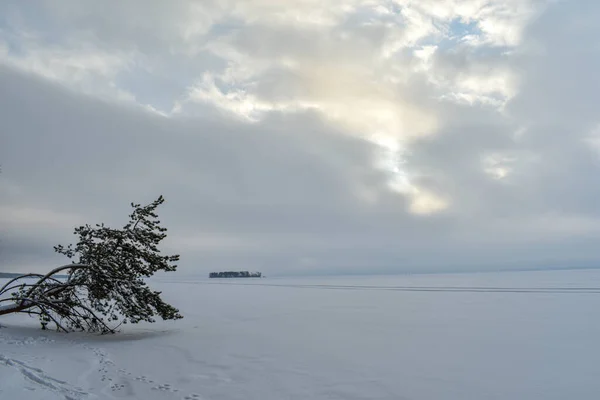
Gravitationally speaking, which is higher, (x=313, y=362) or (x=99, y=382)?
(x=99, y=382)

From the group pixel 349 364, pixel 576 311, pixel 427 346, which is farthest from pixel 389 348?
Result: pixel 576 311

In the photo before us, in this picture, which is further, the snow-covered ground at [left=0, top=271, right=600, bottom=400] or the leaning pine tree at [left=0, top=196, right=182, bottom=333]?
the leaning pine tree at [left=0, top=196, right=182, bottom=333]

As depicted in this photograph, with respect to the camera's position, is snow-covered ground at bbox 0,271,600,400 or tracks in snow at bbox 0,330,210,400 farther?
snow-covered ground at bbox 0,271,600,400

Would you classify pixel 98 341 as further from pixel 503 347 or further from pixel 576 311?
pixel 576 311

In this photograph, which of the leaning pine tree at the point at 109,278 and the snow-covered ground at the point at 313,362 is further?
the leaning pine tree at the point at 109,278

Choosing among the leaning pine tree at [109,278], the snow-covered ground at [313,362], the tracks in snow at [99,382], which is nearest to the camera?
the tracks in snow at [99,382]

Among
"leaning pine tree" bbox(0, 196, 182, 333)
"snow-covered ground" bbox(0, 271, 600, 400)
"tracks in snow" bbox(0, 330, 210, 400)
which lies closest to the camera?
"tracks in snow" bbox(0, 330, 210, 400)

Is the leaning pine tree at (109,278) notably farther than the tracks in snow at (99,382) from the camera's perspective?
Yes

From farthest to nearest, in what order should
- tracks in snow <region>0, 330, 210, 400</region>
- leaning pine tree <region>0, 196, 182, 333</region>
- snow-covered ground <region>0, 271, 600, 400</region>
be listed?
1. leaning pine tree <region>0, 196, 182, 333</region>
2. snow-covered ground <region>0, 271, 600, 400</region>
3. tracks in snow <region>0, 330, 210, 400</region>

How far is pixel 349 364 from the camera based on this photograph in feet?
37.7

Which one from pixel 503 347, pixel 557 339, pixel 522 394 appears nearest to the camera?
pixel 522 394

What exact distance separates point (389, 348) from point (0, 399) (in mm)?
10297

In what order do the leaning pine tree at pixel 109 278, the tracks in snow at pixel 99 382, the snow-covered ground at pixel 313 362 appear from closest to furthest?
1. the tracks in snow at pixel 99 382
2. the snow-covered ground at pixel 313 362
3. the leaning pine tree at pixel 109 278

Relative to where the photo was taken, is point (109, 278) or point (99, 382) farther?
point (109, 278)
